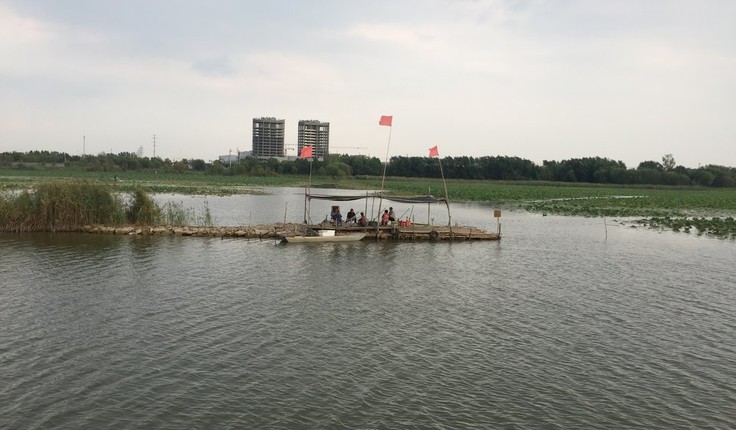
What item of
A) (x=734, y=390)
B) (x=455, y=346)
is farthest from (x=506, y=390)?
(x=734, y=390)

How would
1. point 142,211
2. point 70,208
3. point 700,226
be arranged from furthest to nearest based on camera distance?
point 700,226
point 142,211
point 70,208

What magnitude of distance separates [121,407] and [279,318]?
289 inches

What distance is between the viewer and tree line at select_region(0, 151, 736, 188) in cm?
15550

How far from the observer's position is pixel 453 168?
179500 millimetres

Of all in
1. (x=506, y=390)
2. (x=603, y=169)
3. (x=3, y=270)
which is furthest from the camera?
(x=603, y=169)

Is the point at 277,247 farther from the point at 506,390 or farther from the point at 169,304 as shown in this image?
the point at 506,390

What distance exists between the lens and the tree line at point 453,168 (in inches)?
6122

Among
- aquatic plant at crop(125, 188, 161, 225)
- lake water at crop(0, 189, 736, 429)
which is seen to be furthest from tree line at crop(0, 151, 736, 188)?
lake water at crop(0, 189, 736, 429)

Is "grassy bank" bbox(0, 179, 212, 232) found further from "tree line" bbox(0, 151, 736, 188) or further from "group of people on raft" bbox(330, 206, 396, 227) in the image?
"tree line" bbox(0, 151, 736, 188)

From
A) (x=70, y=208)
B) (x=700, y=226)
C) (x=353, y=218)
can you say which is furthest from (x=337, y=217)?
(x=700, y=226)

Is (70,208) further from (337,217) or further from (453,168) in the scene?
(453,168)

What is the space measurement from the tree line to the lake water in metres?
129

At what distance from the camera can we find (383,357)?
15.5 meters

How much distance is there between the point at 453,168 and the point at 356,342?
166431mm
